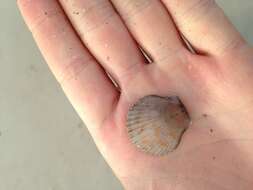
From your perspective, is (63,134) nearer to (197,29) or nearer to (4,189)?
(4,189)

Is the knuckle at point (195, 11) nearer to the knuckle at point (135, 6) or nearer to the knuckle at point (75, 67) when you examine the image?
the knuckle at point (135, 6)

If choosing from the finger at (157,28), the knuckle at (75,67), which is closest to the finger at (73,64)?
the knuckle at (75,67)

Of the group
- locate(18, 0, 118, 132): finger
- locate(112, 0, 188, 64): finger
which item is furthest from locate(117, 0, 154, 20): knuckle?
locate(18, 0, 118, 132): finger

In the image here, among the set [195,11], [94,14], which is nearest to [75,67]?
[94,14]

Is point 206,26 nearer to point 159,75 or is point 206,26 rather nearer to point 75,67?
point 159,75

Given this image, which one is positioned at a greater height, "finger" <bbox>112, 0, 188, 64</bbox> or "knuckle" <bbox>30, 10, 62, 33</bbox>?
"knuckle" <bbox>30, 10, 62, 33</bbox>

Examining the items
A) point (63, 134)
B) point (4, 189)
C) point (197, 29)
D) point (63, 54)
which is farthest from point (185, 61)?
point (4, 189)

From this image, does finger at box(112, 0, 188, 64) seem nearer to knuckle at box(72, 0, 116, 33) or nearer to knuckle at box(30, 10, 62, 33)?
knuckle at box(72, 0, 116, 33)
